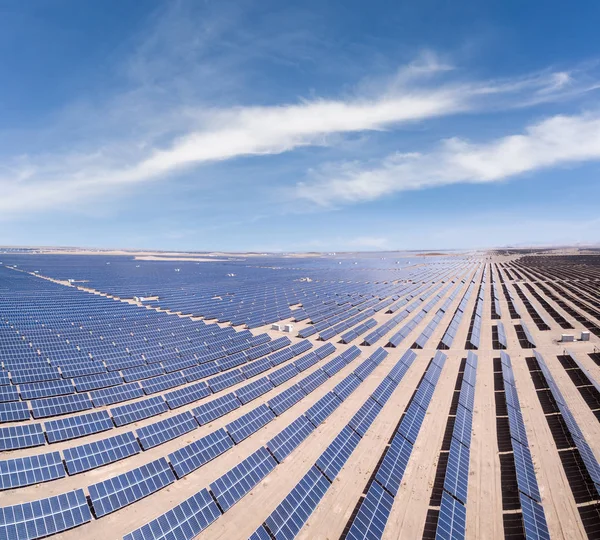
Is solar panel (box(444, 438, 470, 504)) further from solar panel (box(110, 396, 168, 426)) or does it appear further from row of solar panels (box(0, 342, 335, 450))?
solar panel (box(110, 396, 168, 426))

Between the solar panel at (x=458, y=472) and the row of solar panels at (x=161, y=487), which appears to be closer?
the row of solar panels at (x=161, y=487)

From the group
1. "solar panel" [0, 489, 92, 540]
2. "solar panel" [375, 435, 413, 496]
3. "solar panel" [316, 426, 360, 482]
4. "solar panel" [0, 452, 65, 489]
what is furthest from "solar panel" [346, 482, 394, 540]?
"solar panel" [0, 452, 65, 489]

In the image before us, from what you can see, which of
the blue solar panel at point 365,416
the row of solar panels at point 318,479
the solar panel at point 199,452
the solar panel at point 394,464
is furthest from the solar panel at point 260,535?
the blue solar panel at point 365,416

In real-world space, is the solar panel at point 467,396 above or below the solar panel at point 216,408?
below

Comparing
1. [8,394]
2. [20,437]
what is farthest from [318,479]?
[8,394]

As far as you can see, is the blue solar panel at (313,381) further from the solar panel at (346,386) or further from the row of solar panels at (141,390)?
the row of solar panels at (141,390)

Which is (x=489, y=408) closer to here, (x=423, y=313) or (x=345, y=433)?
(x=345, y=433)

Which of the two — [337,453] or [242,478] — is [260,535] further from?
[337,453]
